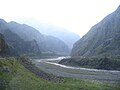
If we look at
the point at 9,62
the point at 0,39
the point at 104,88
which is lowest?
the point at 104,88

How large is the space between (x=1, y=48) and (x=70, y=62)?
177 ft

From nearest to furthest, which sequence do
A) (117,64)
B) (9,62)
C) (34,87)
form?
(34,87) → (9,62) → (117,64)

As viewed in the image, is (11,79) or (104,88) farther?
(104,88)

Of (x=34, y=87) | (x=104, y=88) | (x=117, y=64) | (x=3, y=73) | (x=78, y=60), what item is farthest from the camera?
(x=78, y=60)

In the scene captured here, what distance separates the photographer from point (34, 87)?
61.1 m

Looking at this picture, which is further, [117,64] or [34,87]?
[117,64]

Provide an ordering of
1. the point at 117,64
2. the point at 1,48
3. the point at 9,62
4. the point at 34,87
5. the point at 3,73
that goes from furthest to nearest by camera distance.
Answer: the point at 117,64, the point at 1,48, the point at 9,62, the point at 3,73, the point at 34,87

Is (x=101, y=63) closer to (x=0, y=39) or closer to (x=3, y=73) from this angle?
(x=0, y=39)

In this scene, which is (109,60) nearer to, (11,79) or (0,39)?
(0,39)

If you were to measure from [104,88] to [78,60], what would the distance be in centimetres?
11051

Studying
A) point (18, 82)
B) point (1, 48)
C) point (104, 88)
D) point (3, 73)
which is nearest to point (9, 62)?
point (3, 73)

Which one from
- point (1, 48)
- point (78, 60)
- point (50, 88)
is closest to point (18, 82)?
point (50, 88)

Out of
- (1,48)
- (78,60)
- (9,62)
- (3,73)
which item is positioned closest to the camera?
(3,73)

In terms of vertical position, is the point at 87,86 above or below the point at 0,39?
below
